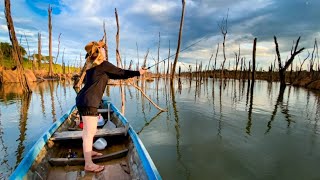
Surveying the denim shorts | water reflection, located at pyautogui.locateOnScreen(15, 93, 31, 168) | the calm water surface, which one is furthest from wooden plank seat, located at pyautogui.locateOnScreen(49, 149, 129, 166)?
water reflection, located at pyautogui.locateOnScreen(15, 93, 31, 168)

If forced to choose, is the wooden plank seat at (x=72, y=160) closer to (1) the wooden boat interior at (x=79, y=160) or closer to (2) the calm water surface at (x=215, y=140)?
(1) the wooden boat interior at (x=79, y=160)

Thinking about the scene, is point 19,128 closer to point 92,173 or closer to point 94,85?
point 92,173

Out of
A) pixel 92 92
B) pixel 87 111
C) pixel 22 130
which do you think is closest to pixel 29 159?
pixel 87 111

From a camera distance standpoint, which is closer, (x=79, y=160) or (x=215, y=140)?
(x=79, y=160)

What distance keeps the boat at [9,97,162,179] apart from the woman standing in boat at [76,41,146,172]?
0.32 meters

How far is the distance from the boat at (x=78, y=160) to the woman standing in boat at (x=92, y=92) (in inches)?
12.5

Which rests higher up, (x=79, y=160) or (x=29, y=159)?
(x=29, y=159)

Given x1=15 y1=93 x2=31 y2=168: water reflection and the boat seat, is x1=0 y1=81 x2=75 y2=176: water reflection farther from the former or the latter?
the boat seat

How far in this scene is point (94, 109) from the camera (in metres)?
3.11

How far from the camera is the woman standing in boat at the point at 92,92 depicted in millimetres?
3090

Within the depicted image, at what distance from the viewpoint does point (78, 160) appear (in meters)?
3.47

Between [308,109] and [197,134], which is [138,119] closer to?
[197,134]

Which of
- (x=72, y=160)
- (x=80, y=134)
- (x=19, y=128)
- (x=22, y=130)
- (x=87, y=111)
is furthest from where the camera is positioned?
(x=19, y=128)

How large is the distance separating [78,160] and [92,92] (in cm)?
121
